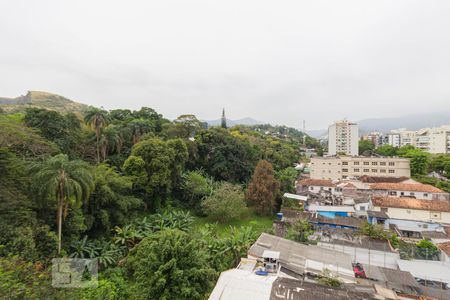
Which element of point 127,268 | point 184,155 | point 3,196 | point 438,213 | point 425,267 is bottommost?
point 127,268

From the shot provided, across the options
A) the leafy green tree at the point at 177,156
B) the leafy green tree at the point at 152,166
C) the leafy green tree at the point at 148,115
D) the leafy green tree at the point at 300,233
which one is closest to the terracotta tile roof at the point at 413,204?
the leafy green tree at the point at 300,233

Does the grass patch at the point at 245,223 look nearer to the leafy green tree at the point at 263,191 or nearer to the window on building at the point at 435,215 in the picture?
the leafy green tree at the point at 263,191

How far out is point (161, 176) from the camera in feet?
70.2

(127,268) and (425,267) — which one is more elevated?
(425,267)

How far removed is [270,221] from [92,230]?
17018mm

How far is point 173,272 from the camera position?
9.99 meters

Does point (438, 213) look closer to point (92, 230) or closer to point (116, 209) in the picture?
point (116, 209)

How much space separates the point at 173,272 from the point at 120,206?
9.59 meters

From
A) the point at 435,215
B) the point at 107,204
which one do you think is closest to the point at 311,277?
the point at 107,204

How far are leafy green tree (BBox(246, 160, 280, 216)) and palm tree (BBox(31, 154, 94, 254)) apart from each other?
17.2 metres

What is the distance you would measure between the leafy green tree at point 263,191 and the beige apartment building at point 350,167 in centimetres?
1835

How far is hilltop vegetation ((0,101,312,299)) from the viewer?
10.2 m

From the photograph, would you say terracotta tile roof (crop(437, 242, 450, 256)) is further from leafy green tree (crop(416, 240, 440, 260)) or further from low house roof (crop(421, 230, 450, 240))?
low house roof (crop(421, 230, 450, 240))

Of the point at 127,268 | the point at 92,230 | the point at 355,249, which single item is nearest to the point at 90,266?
the point at 127,268
